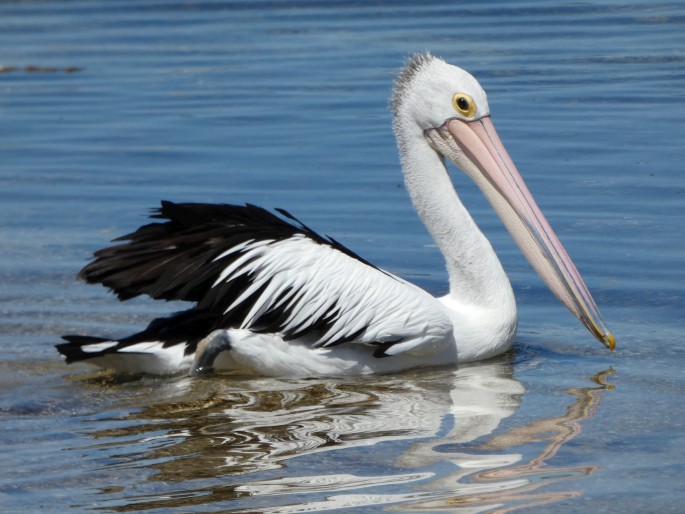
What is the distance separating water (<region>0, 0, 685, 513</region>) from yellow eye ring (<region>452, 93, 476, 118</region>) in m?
0.89

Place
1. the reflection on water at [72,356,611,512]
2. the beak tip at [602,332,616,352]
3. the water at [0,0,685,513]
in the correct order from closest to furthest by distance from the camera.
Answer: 1. the reflection on water at [72,356,611,512]
2. the water at [0,0,685,513]
3. the beak tip at [602,332,616,352]

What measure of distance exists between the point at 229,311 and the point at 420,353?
71cm

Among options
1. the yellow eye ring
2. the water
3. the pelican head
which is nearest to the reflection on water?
the water

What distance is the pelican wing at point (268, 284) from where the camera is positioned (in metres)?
5.07

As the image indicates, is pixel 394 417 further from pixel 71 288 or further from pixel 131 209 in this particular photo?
pixel 131 209

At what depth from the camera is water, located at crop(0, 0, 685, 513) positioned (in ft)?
13.1

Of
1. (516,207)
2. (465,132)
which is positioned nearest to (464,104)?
(465,132)

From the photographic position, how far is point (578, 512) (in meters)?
3.60

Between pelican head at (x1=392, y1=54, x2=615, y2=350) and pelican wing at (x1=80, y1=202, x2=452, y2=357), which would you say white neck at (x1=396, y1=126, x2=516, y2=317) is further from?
pelican wing at (x1=80, y1=202, x2=452, y2=357)

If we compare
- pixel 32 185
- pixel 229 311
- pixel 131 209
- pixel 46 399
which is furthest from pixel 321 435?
pixel 32 185

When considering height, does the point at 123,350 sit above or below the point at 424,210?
below

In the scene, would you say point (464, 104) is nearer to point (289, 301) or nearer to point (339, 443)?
point (289, 301)

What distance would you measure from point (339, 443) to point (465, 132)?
168 centimetres

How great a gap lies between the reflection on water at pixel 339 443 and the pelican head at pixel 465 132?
557 millimetres
